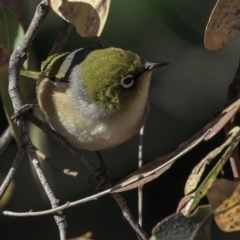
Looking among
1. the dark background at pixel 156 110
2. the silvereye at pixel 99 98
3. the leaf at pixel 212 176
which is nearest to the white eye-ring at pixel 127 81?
the silvereye at pixel 99 98

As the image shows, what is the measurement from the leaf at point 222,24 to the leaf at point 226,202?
0.69ft

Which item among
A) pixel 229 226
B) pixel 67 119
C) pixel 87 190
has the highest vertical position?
pixel 67 119

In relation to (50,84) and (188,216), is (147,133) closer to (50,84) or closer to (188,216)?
(50,84)

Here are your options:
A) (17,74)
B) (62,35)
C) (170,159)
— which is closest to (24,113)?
(17,74)

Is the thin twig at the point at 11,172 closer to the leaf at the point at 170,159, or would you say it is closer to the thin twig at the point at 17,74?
the thin twig at the point at 17,74

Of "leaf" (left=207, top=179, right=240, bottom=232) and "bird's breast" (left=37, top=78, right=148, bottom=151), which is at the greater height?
"bird's breast" (left=37, top=78, right=148, bottom=151)

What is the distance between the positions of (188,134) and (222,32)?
1.47 metres

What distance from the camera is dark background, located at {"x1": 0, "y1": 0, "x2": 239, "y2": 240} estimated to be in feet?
7.11

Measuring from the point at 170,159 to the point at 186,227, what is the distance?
0.09m

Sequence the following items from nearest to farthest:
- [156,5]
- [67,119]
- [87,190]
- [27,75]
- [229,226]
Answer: [229,226]
[67,119]
[27,75]
[156,5]
[87,190]

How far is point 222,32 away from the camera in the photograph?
829 millimetres

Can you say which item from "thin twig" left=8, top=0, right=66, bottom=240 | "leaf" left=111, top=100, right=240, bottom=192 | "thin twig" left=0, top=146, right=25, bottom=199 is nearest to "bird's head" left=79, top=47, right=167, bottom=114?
"thin twig" left=8, top=0, right=66, bottom=240

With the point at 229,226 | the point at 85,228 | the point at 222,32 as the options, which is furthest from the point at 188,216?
the point at 85,228

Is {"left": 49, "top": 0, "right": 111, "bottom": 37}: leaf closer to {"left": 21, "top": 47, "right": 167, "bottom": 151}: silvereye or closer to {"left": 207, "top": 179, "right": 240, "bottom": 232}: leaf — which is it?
{"left": 207, "top": 179, "right": 240, "bottom": 232}: leaf
